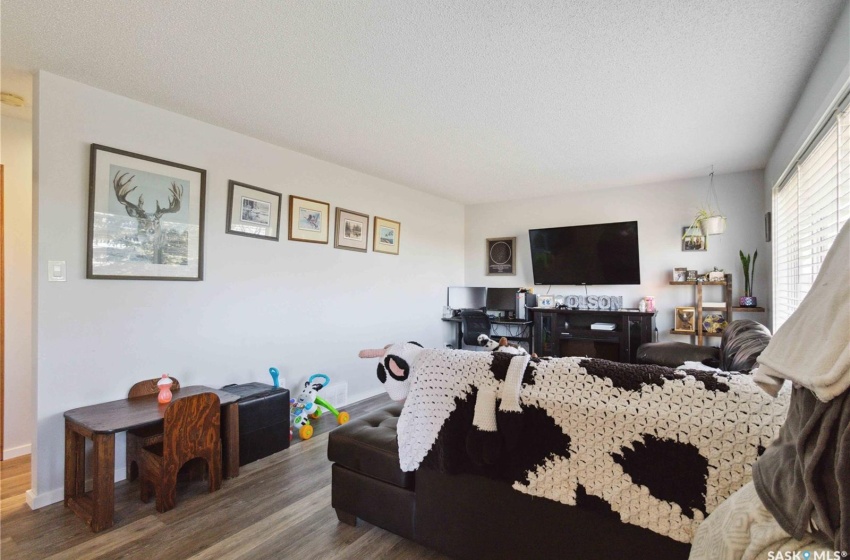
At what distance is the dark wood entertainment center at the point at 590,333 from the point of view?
174 inches

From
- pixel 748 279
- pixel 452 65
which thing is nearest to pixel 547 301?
pixel 748 279

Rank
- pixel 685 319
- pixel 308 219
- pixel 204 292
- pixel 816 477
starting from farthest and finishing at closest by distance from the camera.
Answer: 1. pixel 685 319
2. pixel 308 219
3. pixel 204 292
4. pixel 816 477

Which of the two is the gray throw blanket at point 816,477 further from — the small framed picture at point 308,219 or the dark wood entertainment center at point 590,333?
the dark wood entertainment center at point 590,333

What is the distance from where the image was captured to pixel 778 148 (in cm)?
323

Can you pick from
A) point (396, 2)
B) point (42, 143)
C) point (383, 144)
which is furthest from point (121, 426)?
point (383, 144)

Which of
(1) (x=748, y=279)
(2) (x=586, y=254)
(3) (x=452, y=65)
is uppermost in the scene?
(3) (x=452, y=65)

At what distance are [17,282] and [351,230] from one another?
2.60 metres

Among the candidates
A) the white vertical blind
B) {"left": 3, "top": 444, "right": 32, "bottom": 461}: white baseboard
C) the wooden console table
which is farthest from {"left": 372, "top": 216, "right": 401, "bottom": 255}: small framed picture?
the white vertical blind

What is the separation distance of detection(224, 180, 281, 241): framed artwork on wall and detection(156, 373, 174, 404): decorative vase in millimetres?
1191

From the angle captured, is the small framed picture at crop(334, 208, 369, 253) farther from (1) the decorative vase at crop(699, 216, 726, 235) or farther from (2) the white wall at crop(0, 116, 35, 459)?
(1) the decorative vase at crop(699, 216, 726, 235)

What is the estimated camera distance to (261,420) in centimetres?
278

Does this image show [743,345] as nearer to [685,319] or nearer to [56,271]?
[685,319]

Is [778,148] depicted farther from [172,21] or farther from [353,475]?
[172,21]

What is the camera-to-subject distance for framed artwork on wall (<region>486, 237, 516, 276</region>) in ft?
18.4
